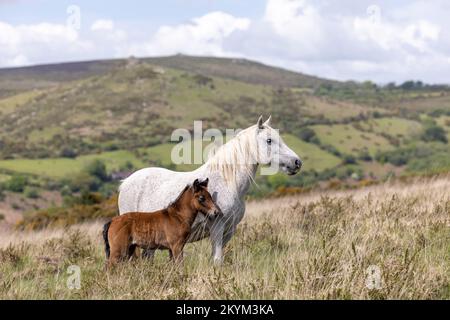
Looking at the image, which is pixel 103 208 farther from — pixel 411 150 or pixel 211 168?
pixel 411 150

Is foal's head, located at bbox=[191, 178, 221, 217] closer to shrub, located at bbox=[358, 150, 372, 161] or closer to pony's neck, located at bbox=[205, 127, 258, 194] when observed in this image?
pony's neck, located at bbox=[205, 127, 258, 194]

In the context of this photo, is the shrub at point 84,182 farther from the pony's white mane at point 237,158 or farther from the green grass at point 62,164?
the pony's white mane at point 237,158

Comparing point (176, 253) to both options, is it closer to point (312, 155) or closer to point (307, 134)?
point (312, 155)

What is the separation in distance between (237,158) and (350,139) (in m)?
131

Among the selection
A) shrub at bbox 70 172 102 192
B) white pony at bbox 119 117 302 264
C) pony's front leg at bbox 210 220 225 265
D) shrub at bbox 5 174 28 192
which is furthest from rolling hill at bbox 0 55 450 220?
pony's front leg at bbox 210 220 225 265

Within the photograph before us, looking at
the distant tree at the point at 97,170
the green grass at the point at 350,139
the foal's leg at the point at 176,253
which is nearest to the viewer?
the foal's leg at the point at 176,253

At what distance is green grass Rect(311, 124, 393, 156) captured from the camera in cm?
12955

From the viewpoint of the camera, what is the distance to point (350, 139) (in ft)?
447

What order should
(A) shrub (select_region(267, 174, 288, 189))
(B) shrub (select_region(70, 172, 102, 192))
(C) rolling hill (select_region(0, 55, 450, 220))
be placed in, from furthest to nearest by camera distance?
1. (C) rolling hill (select_region(0, 55, 450, 220))
2. (B) shrub (select_region(70, 172, 102, 192))
3. (A) shrub (select_region(267, 174, 288, 189))

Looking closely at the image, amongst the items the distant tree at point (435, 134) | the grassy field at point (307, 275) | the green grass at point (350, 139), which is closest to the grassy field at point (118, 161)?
the green grass at point (350, 139)

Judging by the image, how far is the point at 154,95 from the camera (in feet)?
609

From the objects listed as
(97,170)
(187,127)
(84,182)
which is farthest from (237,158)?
(187,127)

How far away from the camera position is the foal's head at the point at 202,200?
24.0 feet

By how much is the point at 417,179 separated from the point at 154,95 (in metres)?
171
